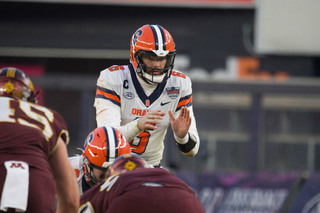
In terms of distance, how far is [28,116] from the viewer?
473cm

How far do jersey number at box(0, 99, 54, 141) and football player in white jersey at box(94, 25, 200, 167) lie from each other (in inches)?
72.4

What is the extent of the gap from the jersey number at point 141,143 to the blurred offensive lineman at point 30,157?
1988 millimetres

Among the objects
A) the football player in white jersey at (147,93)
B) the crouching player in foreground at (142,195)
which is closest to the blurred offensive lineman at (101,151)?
the football player in white jersey at (147,93)

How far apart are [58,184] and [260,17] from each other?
45.6 feet

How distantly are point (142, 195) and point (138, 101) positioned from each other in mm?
2628

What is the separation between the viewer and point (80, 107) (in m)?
14.0

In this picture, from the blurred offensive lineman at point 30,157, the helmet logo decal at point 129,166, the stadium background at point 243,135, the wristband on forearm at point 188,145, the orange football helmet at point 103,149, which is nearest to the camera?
the blurred offensive lineman at point 30,157

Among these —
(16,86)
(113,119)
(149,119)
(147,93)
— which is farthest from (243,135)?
(16,86)

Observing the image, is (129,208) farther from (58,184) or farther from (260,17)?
(260,17)

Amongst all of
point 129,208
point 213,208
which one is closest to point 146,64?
point 129,208

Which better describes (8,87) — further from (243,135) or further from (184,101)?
(243,135)

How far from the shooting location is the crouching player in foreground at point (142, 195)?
14.1 feet

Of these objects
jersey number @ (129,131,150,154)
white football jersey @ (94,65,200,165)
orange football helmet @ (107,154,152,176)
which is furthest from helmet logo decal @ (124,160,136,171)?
jersey number @ (129,131,150,154)

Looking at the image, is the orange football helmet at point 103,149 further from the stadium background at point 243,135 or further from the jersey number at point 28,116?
the stadium background at point 243,135
